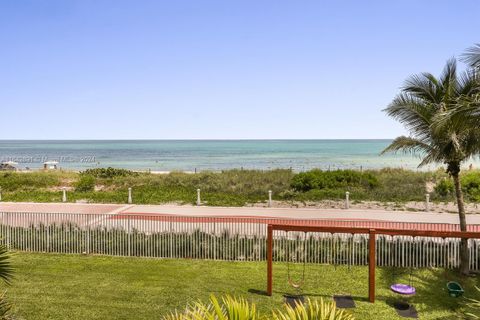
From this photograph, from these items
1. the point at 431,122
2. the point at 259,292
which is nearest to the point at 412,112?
the point at 431,122

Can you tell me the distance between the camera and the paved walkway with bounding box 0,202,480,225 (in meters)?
21.0

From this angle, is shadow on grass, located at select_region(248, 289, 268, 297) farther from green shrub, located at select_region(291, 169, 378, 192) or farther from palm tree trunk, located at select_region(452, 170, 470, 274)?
green shrub, located at select_region(291, 169, 378, 192)

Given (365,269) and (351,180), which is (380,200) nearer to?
(351,180)

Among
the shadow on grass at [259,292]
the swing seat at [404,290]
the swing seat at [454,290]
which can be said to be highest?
the swing seat at [404,290]

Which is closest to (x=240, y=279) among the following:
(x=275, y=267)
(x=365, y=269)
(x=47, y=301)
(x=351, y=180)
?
(x=275, y=267)

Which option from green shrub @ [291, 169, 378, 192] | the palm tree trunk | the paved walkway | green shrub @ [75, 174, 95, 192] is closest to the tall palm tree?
the palm tree trunk

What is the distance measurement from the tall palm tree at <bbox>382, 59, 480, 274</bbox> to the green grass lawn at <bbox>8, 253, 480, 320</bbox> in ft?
9.96

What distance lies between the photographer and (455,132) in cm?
1166

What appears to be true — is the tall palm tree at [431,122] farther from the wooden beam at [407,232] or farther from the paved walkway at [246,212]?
the paved walkway at [246,212]

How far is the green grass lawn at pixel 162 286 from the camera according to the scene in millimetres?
10180

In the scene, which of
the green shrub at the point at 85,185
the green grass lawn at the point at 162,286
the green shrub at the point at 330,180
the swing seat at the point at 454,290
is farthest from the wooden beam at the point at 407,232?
the green shrub at the point at 85,185

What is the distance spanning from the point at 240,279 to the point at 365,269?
4063 millimetres

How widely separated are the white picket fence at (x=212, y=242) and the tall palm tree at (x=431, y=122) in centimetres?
142

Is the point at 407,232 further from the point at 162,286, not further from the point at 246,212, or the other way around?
the point at 246,212
